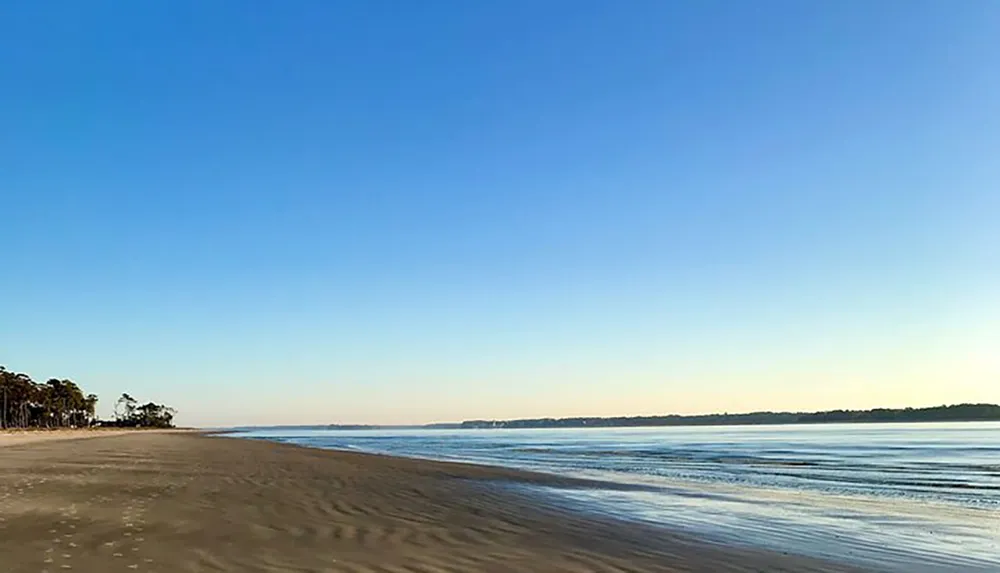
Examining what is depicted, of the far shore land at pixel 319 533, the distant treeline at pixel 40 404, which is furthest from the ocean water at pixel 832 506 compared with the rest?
the distant treeline at pixel 40 404

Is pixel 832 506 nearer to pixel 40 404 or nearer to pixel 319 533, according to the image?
pixel 319 533

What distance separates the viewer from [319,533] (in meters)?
12.2

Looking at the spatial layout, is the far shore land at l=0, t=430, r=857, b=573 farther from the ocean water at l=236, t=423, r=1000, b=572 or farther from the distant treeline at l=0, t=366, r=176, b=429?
the distant treeline at l=0, t=366, r=176, b=429

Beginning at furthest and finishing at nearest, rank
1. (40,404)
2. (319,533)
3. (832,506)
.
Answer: (40,404), (832,506), (319,533)

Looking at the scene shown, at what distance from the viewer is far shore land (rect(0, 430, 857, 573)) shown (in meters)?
9.67

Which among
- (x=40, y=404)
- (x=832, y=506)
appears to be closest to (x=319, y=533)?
(x=832, y=506)

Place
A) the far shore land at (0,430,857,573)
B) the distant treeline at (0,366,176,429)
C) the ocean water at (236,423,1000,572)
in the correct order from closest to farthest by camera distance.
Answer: the far shore land at (0,430,857,573)
the ocean water at (236,423,1000,572)
the distant treeline at (0,366,176,429)

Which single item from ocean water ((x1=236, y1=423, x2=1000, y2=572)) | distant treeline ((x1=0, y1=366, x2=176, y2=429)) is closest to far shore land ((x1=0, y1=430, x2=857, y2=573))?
ocean water ((x1=236, y1=423, x2=1000, y2=572))

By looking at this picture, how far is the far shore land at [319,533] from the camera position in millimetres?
9672

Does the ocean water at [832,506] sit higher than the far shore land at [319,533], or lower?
lower

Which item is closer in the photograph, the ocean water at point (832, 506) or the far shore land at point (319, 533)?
the far shore land at point (319, 533)

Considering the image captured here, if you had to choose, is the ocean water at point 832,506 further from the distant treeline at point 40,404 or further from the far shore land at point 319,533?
the distant treeline at point 40,404

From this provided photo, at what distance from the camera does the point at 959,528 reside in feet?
51.1

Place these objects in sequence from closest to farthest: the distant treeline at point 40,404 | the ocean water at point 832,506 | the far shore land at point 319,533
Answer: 1. the far shore land at point 319,533
2. the ocean water at point 832,506
3. the distant treeline at point 40,404
